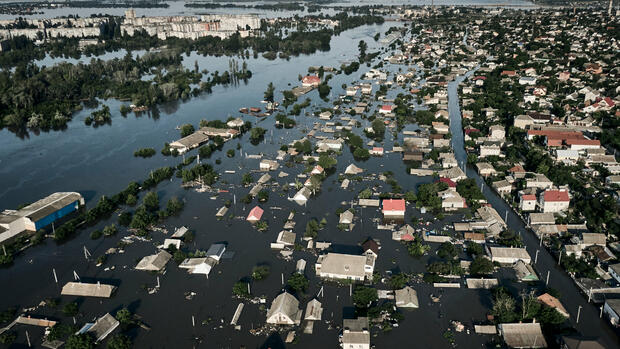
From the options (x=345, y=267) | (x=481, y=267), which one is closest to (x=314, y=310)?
(x=345, y=267)

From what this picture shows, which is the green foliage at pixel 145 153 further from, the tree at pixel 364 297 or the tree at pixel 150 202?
the tree at pixel 364 297

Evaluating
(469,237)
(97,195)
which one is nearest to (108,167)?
(97,195)

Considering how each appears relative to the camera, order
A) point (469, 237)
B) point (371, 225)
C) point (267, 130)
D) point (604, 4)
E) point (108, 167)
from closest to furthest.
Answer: point (469, 237), point (371, 225), point (108, 167), point (267, 130), point (604, 4)

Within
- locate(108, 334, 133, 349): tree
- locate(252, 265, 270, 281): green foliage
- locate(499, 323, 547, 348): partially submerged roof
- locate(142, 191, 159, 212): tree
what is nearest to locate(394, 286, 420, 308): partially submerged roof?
locate(499, 323, 547, 348): partially submerged roof

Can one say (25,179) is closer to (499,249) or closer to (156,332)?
(156,332)

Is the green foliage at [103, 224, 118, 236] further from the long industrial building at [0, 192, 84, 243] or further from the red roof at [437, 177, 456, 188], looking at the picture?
the red roof at [437, 177, 456, 188]

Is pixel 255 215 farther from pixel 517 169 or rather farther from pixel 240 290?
pixel 517 169
